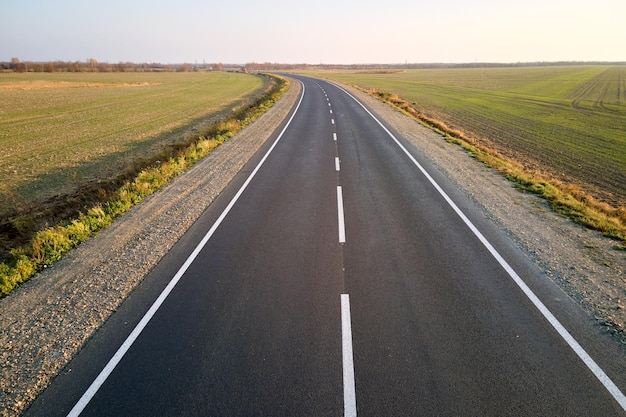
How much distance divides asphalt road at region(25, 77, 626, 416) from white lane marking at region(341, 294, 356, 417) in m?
0.02

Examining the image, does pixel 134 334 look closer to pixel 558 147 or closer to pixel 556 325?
pixel 556 325

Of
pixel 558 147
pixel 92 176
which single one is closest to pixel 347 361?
pixel 92 176

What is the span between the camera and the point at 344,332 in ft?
16.9

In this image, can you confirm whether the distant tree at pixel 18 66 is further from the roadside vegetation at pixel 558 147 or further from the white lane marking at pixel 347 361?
the white lane marking at pixel 347 361

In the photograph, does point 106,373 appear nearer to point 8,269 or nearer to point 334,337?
point 334,337

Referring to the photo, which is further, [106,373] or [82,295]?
[82,295]

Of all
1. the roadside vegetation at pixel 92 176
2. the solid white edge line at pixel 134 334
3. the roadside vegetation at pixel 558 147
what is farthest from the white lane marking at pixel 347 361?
the roadside vegetation at pixel 558 147

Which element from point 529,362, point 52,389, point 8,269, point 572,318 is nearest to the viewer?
point 52,389

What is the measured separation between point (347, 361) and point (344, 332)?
56cm

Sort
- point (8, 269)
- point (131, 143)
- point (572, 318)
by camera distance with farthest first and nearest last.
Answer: point (131, 143) < point (8, 269) < point (572, 318)

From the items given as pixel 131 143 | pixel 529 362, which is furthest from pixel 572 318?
pixel 131 143

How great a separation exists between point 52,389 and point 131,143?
1933 centimetres

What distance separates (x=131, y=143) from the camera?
21.2 meters

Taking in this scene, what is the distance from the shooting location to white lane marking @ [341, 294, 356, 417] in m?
4.01
